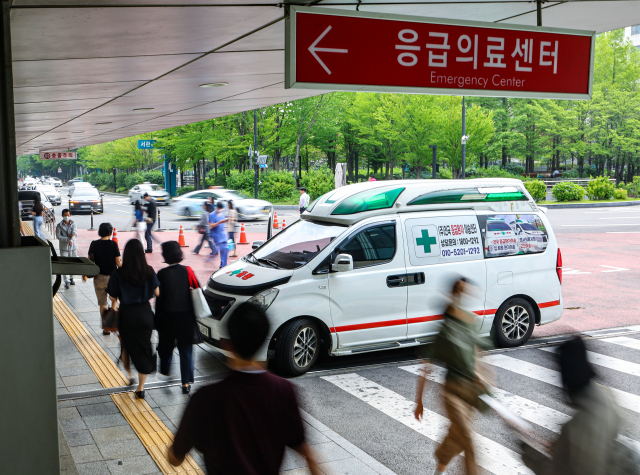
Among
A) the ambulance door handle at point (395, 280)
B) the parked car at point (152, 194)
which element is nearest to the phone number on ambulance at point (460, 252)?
the ambulance door handle at point (395, 280)

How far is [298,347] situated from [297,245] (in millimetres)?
1498

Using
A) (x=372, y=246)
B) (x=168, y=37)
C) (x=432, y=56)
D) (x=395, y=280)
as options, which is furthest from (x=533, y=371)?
(x=168, y=37)

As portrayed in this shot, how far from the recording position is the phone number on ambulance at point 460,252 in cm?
856

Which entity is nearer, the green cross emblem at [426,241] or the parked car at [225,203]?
the green cross emblem at [426,241]

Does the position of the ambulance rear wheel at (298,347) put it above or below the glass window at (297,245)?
below

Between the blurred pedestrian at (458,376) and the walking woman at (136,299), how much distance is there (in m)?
3.21

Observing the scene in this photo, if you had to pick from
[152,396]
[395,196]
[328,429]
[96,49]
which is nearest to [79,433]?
[152,396]

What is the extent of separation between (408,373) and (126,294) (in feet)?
12.2

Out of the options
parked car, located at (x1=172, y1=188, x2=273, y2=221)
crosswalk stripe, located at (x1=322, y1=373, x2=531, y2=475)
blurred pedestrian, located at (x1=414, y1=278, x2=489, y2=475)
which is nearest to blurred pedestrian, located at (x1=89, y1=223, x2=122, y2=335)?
crosswalk stripe, located at (x1=322, y1=373, x2=531, y2=475)

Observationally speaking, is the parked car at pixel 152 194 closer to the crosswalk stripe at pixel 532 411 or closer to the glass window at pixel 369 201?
the glass window at pixel 369 201

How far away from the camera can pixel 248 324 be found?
2.86 meters

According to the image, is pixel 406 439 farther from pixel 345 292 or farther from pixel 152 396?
pixel 152 396

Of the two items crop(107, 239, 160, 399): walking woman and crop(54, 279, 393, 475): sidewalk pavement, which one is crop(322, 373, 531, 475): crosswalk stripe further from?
crop(107, 239, 160, 399): walking woman

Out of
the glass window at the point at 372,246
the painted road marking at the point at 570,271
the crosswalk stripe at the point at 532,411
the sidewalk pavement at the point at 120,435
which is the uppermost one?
the glass window at the point at 372,246
